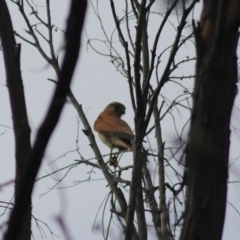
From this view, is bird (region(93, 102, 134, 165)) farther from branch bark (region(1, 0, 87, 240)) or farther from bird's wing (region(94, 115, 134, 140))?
branch bark (region(1, 0, 87, 240))

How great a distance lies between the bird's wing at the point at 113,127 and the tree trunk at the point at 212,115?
6.03 metres

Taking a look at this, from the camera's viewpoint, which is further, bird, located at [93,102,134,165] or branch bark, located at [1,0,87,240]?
bird, located at [93,102,134,165]

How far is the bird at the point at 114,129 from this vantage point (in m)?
7.78

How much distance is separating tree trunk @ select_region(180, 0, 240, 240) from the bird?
5.76 meters

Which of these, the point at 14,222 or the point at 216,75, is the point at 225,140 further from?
the point at 14,222

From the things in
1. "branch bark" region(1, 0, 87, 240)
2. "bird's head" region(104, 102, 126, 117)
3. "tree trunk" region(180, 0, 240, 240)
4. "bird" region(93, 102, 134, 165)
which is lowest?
"branch bark" region(1, 0, 87, 240)

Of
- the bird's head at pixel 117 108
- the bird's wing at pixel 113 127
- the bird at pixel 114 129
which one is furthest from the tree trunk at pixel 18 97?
the bird's head at pixel 117 108

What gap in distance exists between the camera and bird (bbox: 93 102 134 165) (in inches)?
306

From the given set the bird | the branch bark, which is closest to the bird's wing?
the bird

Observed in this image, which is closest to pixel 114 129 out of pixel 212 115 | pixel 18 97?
pixel 18 97

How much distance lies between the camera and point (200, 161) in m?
1.45

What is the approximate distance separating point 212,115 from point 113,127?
262 inches

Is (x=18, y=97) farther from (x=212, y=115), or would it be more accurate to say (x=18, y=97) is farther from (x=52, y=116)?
(x=52, y=116)

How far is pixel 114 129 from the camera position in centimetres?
817
